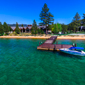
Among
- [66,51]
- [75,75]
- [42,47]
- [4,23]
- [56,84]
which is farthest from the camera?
[4,23]

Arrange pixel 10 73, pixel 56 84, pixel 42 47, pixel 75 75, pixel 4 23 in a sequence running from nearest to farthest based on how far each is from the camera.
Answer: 1. pixel 56 84
2. pixel 75 75
3. pixel 10 73
4. pixel 42 47
5. pixel 4 23

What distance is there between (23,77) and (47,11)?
7009cm

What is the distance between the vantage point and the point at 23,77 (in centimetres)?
1202

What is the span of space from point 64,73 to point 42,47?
49.6ft

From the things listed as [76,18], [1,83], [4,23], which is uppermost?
[76,18]

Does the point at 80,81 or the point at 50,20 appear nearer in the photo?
the point at 80,81

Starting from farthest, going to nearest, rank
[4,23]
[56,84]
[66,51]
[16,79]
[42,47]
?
[4,23] → [42,47] → [66,51] → [16,79] → [56,84]

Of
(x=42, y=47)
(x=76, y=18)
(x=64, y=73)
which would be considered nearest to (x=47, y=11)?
(x=76, y=18)

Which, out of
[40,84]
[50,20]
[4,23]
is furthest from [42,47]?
[4,23]

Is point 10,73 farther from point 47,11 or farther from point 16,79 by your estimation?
point 47,11

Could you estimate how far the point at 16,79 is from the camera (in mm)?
11594

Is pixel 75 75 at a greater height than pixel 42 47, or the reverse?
pixel 42 47

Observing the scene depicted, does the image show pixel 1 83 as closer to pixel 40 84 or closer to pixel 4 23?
pixel 40 84

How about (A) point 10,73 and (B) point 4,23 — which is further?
(B) point 4,23
